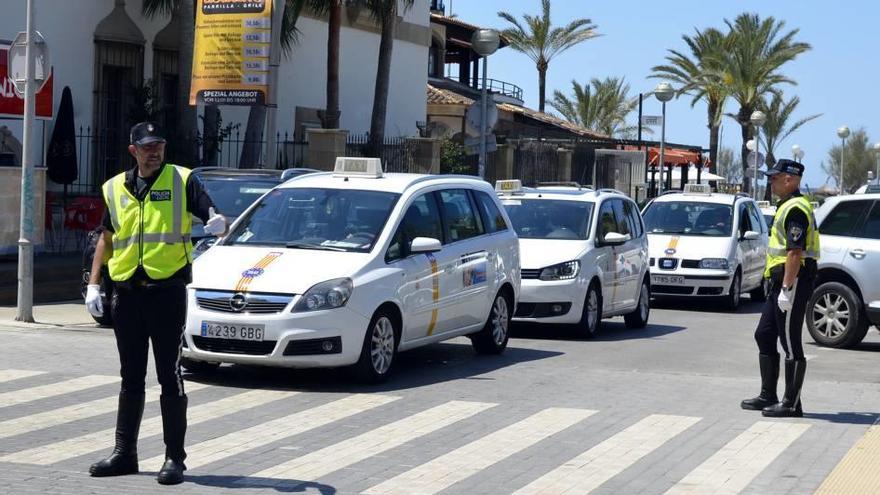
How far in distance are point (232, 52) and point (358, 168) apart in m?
9.26

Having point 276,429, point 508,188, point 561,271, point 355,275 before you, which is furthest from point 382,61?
point 276,429

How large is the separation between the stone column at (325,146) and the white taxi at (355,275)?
12.6 meters

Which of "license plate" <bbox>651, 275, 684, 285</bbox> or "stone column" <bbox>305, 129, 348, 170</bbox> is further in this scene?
"stone column" <bbox>305, 129, 348, 170</bbox>

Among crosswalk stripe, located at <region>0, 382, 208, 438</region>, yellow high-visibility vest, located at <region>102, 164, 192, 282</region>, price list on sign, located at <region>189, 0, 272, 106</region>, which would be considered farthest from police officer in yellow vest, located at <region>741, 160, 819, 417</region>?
price list on sign, located at <region>189, 0, 272, 106</region>

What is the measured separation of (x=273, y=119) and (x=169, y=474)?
46.5ft

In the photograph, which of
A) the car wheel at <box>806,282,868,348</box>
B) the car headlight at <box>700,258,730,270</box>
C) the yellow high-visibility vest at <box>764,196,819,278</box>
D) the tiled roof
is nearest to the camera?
the yellow high-visibility vest at <box>764,196,819,278</box>

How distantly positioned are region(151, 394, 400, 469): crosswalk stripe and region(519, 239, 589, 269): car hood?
5.23m

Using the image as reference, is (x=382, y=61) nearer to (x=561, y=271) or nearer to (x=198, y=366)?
(x=561, y=271)

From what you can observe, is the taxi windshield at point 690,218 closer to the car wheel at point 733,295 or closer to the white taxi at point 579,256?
the car wheel at point 733,295

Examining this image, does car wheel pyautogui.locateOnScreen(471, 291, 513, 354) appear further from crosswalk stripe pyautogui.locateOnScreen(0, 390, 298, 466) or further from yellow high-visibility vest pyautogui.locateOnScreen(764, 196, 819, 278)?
yellow high-visibility vest pyautogui.locateOnScreen(764, 196, 819, 278)

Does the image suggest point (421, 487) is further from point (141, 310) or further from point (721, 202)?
point (721, 202)

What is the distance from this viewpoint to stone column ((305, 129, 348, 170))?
26.8 metres

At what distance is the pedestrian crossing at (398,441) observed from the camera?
8.13 m

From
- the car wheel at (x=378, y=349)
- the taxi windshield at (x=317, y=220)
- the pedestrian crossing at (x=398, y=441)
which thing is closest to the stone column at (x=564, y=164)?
the taxi windshield at (x=317, y=220)
